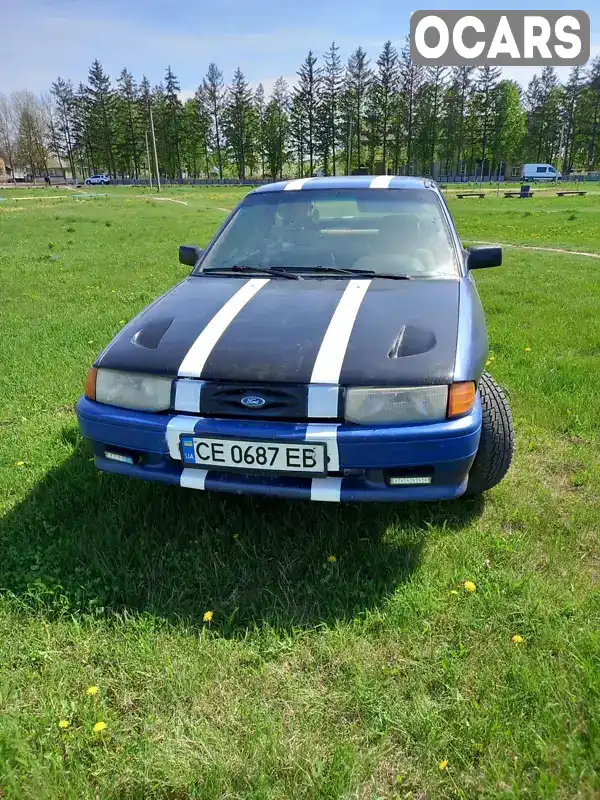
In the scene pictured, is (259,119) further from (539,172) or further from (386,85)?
(539,172)

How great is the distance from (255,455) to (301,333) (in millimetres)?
593

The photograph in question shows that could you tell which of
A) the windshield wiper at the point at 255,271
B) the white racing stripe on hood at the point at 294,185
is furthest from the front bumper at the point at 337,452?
the white racing stripe on hood at the point at 294,185

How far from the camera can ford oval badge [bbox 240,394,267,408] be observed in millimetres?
2342

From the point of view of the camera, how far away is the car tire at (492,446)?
9.21 ft

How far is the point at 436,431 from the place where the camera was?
7.45 ft

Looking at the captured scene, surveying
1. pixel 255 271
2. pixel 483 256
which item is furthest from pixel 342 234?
pixel 483 256

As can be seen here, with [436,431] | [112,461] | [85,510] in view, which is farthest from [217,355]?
[85,510]

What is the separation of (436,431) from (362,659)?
873mm

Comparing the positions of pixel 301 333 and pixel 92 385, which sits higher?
pixel 301 333

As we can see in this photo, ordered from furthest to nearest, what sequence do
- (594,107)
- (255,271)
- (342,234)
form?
(594,107) → (342,234) → (255,271)

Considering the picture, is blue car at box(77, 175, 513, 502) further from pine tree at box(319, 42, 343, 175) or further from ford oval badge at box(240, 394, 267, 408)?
pine tree at box(319, 42, 343, 175)

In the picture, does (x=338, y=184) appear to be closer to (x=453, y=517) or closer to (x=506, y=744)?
(x=453, y=517)

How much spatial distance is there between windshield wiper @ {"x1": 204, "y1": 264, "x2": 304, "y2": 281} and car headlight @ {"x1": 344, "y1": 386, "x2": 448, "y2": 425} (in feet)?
3.74

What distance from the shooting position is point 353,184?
3842mm
